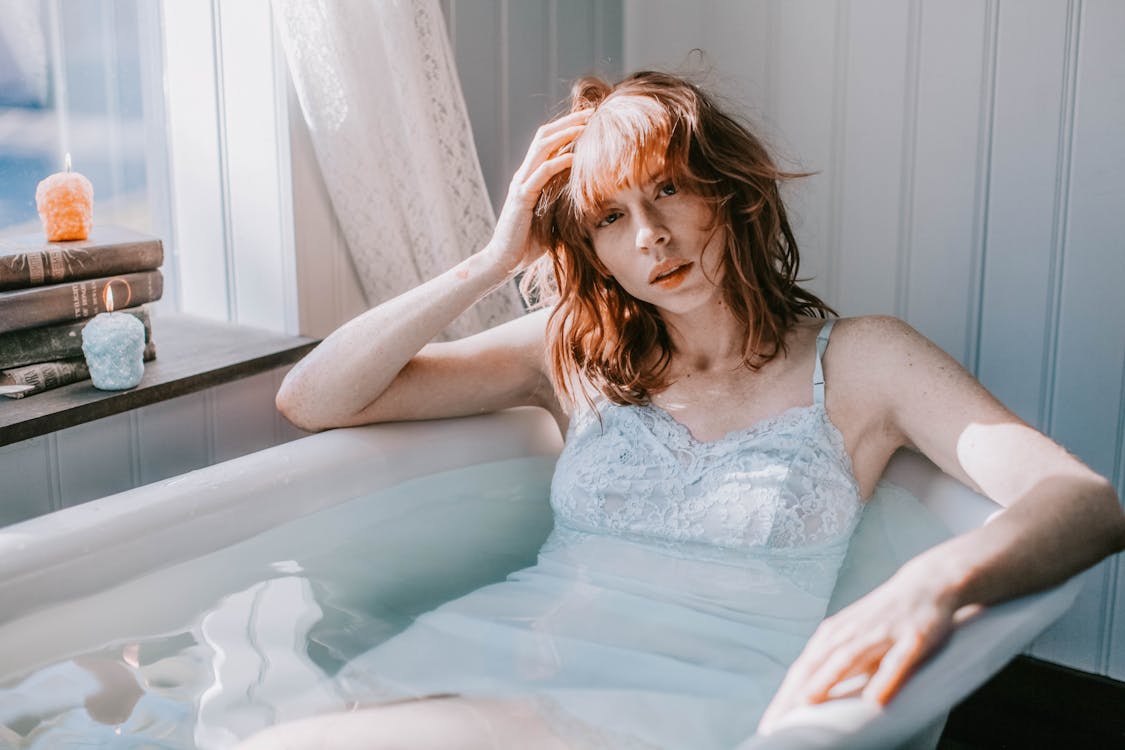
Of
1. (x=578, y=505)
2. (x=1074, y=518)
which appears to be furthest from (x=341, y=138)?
(x=1074, y=518)

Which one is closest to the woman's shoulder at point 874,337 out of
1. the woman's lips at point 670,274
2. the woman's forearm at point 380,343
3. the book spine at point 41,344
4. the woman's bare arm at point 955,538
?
the woman's bare arm at point 955,538

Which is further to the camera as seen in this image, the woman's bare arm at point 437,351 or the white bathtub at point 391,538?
the woman's bare arm at point 437,351

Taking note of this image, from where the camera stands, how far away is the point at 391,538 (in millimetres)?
1607

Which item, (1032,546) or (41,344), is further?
(41,344)

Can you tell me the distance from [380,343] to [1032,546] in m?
0.91

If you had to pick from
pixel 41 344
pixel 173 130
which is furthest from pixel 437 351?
pixel 173 130

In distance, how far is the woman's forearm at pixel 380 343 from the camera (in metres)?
1.58

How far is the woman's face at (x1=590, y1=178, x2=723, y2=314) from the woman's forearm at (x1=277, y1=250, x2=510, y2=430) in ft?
0.72

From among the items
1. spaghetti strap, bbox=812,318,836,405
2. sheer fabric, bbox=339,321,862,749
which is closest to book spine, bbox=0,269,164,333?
sheer fabric, bbox=339,321,862,749

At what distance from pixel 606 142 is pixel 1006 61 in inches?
34.5

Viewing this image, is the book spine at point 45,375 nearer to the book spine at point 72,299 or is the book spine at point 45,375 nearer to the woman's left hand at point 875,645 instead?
the book spine at point 72,299

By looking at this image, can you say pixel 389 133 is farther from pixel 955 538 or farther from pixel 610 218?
pixel 955 538

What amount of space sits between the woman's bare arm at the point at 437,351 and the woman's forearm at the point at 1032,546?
0.73m

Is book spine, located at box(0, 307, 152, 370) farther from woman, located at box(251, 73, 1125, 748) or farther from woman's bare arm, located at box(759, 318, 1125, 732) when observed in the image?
woman's bare arm, located at box(759, 318, 1125, 732)
